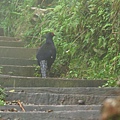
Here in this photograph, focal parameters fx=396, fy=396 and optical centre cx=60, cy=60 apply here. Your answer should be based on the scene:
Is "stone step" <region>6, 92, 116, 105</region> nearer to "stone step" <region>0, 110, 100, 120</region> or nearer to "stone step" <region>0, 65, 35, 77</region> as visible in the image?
"stone step" <region>0, 110, 100, 120</region>

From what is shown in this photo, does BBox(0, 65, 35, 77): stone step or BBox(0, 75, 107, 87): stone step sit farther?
BBox(0, 65, 35, 77): stone step

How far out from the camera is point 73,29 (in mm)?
8047

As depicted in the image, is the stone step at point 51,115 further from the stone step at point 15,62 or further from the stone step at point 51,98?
the stone step at point 15,62

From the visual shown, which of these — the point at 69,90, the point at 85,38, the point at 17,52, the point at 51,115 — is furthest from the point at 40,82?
the point at 17,52

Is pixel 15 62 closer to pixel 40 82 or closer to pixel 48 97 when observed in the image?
pixel 40 82

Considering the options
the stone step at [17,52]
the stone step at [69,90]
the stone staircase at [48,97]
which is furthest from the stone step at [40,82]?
the stone step at [17,52]

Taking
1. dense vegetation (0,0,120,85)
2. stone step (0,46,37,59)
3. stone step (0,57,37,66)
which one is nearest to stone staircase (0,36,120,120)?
stone step (0,57,37,66)

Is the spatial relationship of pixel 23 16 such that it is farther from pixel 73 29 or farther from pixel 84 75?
pixel 84 75

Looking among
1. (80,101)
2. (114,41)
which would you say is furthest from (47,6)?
(80,101)

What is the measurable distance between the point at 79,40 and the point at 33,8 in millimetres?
3120

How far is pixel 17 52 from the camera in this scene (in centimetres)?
867

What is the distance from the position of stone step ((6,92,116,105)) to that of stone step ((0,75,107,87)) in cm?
81

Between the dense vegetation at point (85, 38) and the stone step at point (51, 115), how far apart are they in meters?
2.40

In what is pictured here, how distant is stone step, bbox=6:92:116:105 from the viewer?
4199mm
